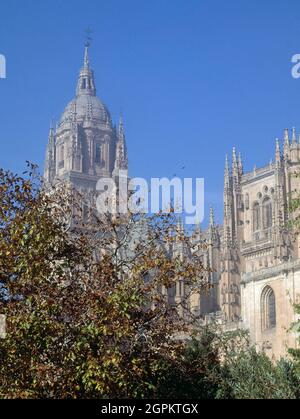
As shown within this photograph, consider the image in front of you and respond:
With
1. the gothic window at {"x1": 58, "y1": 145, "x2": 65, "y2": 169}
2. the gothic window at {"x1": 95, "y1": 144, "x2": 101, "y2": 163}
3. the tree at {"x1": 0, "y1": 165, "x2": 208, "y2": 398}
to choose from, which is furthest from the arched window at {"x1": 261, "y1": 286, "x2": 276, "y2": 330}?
the gothic window at {"x1": 58, "y1": 145, "x2": 65, "y2": 169}

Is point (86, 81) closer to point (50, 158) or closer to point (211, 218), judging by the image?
point (50, 158)

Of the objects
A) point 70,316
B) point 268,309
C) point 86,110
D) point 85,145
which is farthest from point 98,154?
point 70,316

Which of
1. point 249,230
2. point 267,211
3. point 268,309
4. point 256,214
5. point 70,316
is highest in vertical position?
point 267,211

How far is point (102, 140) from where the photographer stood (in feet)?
347

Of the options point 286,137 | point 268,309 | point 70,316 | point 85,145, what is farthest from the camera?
point 85,145

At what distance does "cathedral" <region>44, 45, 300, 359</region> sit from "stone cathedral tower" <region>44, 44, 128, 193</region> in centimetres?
12

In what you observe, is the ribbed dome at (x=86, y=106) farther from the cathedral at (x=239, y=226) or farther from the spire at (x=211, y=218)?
the spire at (x=211, y=218)

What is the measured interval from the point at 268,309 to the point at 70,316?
94.5 ft

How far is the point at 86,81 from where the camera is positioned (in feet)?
361

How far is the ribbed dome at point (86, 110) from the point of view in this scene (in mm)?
105062

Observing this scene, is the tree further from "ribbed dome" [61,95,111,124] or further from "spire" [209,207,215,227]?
"ribbed dome" [61,95,111,124]

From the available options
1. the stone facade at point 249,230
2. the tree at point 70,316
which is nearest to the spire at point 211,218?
the stone facade at point 249,230

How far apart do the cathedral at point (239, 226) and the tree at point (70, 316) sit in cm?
291
